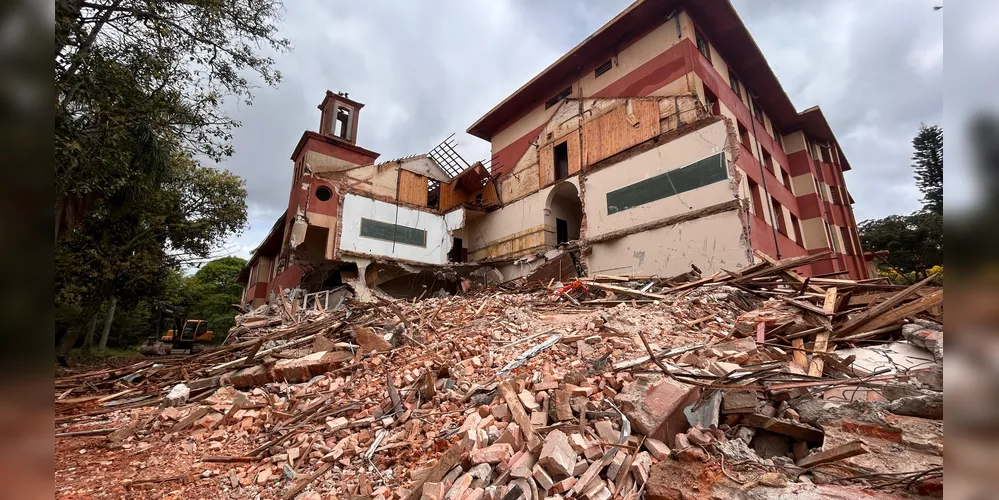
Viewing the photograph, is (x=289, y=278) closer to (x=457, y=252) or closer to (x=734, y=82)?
(x=457, y=252)

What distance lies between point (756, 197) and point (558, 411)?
14.4 metres

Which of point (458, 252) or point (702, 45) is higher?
point (702, 45)

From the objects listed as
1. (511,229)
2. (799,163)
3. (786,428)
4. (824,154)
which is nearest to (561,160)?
(511,229)

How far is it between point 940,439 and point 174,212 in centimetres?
2194

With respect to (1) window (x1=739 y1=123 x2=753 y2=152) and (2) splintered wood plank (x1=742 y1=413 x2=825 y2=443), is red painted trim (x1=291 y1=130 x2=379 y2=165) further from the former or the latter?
(2) splintered wood plank (x1=742 y1=413 x2=825 y2=443)

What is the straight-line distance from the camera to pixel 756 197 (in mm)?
14273

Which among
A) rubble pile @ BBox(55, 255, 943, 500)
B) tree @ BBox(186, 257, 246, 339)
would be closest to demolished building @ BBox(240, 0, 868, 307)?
rubble pile @ BBox(55, 255, 943, 500)

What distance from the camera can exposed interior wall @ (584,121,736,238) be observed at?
1255 centimetres

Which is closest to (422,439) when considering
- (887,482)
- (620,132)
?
(887,482)

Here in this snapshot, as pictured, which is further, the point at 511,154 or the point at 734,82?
the point at 511,154

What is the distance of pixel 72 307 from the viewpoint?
1284 centimetres

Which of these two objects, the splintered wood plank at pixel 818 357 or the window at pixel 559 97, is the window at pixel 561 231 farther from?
the splintered wood plank at pixel 818 357

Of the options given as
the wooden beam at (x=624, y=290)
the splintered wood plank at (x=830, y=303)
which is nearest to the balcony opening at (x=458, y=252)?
the wooden beam at (x=624, y=290)
